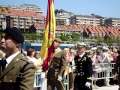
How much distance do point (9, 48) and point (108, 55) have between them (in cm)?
1300

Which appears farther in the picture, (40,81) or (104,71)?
(104,71)

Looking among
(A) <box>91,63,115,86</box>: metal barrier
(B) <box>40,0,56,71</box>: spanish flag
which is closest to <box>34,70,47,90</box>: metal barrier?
(B) <box>40,0,56,71</box>: spanish flag

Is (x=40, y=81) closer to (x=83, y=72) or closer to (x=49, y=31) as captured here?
(x=83, y=72)

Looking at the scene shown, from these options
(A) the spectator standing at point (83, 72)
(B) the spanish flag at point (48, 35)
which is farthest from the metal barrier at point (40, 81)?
(A) the spectator standing at point (83, 72)

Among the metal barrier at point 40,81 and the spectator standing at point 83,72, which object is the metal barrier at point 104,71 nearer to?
the spectator standing at point 83,72

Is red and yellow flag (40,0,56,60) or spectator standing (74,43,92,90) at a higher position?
red and yellow flag (40,0,56,60)

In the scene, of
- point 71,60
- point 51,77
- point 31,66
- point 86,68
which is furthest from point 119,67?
point 31,66

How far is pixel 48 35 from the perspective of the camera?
1074cm

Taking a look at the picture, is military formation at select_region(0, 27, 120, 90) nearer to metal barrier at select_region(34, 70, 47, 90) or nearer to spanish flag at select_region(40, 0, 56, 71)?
spanish flag at select_region(40, 0, 56, 71)

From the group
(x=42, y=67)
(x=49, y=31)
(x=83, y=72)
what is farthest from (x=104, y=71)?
(x=42, y=67)

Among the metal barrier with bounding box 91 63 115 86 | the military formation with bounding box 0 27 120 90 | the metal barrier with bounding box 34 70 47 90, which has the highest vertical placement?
the military formation with bounding box 0 27 120 90

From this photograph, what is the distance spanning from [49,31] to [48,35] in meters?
0.10

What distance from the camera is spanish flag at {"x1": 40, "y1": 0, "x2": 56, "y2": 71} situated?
1038 cm

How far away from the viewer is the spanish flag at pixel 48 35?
1038cm
